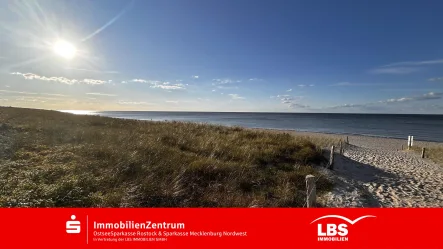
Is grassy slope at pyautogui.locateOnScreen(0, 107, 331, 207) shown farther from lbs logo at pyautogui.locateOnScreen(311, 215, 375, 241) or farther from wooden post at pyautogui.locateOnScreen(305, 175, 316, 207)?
lbs logo at pyautogui.locateOnScreen(311, 215, 375, 241)

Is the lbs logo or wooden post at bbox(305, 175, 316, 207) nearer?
the lbs logo

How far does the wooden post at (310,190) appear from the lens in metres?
5.30

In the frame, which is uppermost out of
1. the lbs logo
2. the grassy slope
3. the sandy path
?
the grassy slope

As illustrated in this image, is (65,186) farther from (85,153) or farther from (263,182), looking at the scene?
(263,182)

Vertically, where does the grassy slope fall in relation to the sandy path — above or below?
above

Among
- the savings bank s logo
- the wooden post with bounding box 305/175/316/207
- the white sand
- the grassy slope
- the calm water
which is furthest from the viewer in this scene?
the calm water

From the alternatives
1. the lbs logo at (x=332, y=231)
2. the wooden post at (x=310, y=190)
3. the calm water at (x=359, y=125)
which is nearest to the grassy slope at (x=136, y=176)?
the wooden post at (x=310, y=190)

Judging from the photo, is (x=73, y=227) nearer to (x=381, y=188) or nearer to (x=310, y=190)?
(x=310, y=190)

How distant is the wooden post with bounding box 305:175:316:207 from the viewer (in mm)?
5304

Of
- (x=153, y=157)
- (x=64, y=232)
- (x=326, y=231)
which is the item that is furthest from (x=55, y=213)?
(x=326, y=231)

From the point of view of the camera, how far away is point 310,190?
549 centimetres

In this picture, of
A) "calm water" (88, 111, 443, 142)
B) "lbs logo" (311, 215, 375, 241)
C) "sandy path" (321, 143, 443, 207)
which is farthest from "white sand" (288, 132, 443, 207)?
"calm water" (88, 111, 443, 142)

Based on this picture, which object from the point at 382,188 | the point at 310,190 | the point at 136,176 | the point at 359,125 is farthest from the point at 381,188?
the point at 359,125

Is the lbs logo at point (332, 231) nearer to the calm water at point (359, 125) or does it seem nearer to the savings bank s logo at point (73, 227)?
the savings bank s logo at point (73, 227)
